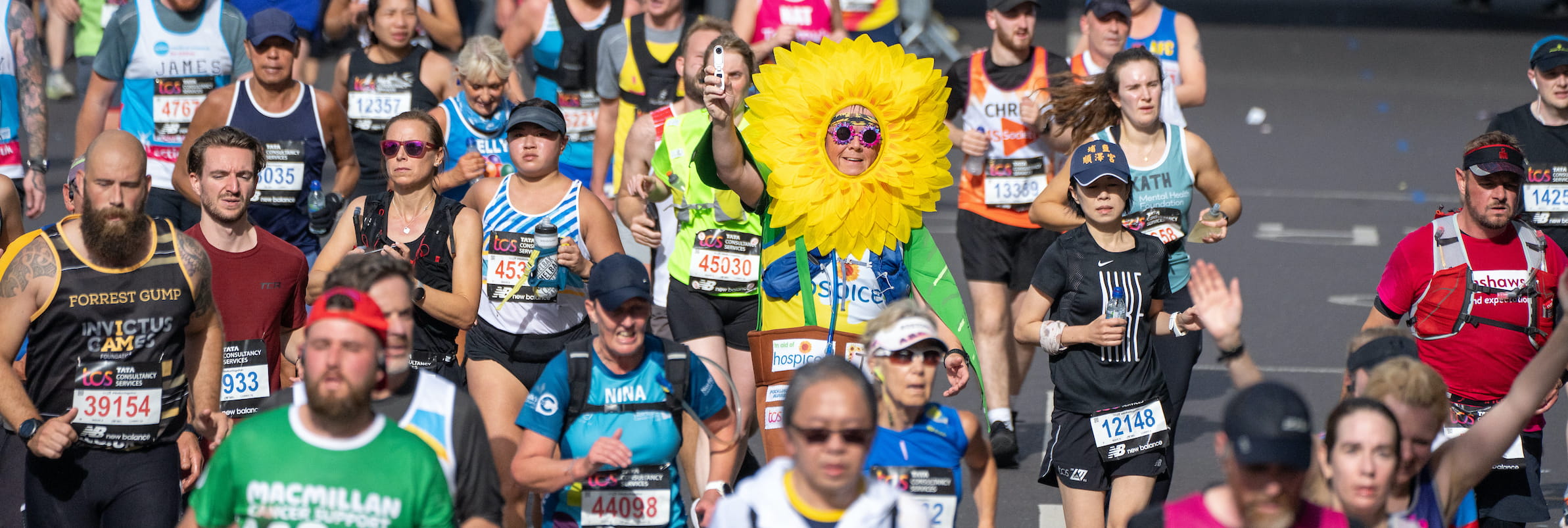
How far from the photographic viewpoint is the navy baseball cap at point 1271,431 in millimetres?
3922

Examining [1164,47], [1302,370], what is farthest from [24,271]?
[1302,370]

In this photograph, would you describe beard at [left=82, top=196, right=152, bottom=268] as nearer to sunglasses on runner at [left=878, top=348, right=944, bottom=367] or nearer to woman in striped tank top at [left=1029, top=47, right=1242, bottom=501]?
sunglasses on runner at [left=878, top=348, right=944, bottom=367]

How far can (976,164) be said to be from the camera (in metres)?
8.72

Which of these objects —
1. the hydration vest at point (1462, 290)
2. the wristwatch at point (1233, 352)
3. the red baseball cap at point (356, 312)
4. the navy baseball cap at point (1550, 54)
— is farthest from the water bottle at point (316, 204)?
the navy baseball cap at point (1550, 54)

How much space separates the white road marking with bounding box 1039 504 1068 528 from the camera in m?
7.34

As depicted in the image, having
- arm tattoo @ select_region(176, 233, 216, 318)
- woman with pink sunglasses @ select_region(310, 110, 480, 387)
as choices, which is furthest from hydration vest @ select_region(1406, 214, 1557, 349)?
arm tattoo @ select_region(176, 233, 216, 318)

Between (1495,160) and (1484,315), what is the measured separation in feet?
1.95

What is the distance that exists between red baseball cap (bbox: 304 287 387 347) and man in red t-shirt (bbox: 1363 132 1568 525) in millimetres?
3964

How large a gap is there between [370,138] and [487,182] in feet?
9.01

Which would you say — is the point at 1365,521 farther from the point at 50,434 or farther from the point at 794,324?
the point at 50,434

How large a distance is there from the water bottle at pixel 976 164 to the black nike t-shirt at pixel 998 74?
209 millimetres

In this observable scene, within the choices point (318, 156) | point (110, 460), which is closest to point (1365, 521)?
point (110, 460)

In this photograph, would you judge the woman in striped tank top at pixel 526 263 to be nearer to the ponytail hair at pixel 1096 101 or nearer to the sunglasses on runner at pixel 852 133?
the sunglasses on runner at pixel 852 133

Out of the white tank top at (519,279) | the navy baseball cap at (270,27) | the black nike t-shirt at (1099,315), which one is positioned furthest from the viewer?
the navy baseball cap at (270,27)
